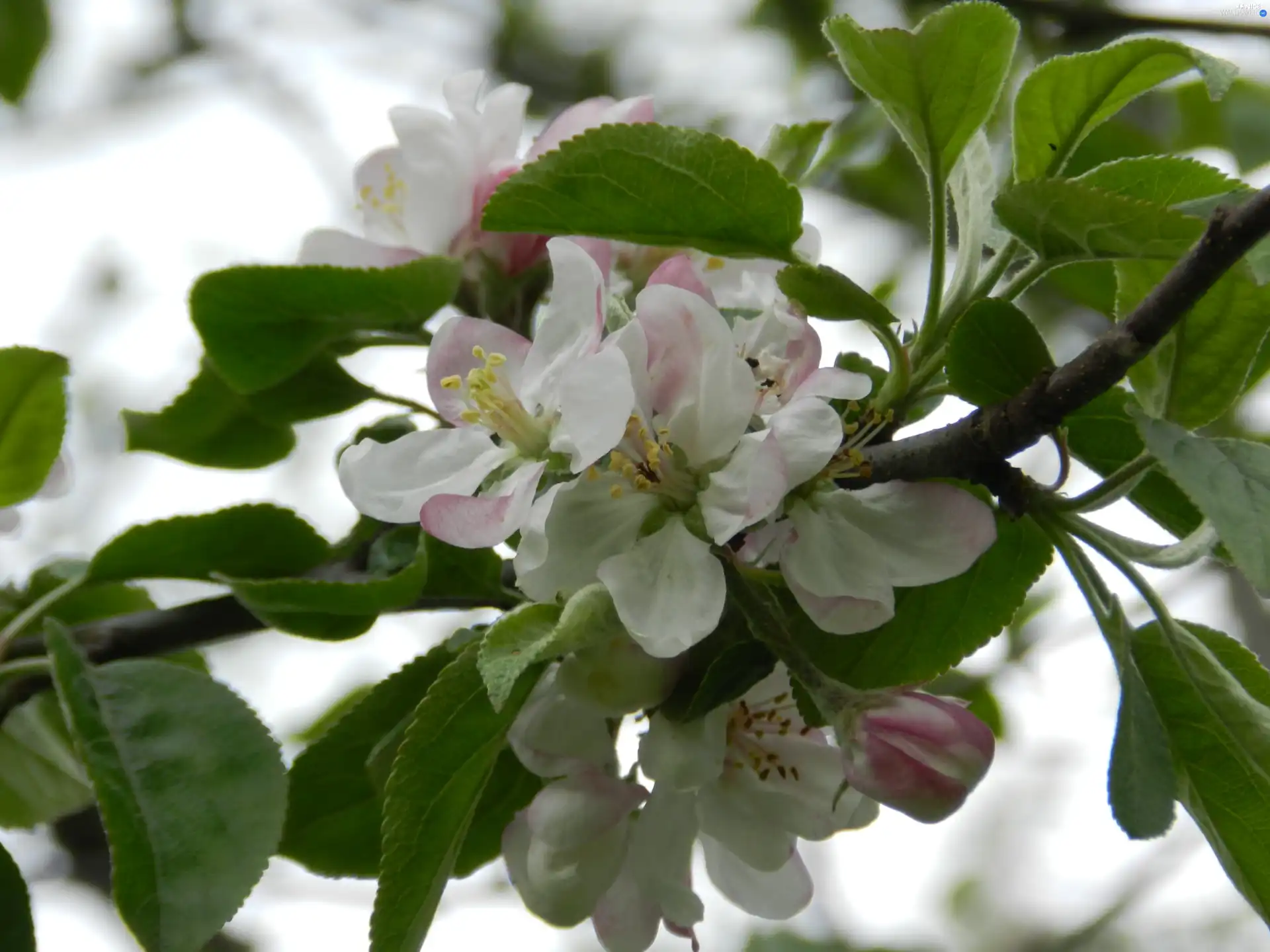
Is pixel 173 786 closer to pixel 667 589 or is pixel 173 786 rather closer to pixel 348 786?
pixel 348 786

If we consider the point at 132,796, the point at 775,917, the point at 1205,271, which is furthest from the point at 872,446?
the point at 132,796

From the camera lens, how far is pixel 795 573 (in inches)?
21.7

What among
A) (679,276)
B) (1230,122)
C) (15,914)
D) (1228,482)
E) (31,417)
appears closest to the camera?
(1228,482)

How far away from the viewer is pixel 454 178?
81 centimetres

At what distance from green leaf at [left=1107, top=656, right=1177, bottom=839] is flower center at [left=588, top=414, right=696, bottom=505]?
226 mm

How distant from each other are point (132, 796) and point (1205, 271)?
1.86 feet

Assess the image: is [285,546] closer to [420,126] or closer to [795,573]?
[420,126]

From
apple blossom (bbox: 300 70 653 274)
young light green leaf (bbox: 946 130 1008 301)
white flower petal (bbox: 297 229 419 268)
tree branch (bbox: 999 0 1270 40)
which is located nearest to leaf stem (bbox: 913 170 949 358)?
young light green leaf (bbox: 946 130 1008 301)

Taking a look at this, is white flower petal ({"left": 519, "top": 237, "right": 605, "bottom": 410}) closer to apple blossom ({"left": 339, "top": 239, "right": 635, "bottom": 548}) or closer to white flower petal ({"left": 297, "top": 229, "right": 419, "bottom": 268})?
apple blossom ({"left": 339, "top": 239, "right": 635, "bottom": 548})

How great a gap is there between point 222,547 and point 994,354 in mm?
487

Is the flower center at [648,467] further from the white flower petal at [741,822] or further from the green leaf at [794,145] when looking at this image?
the green leaf at [794,145]

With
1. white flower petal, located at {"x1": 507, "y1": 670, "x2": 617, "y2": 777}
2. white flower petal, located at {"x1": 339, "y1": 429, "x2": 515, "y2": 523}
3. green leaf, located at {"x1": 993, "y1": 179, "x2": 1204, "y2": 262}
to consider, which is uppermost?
green leaf, located at {"x1": 993, "y1": 179, "x2": 1204, "y2": 262}

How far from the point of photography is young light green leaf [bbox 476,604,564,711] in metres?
0.49

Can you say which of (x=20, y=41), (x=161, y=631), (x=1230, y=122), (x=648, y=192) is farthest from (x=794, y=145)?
(x=20, y=41)
